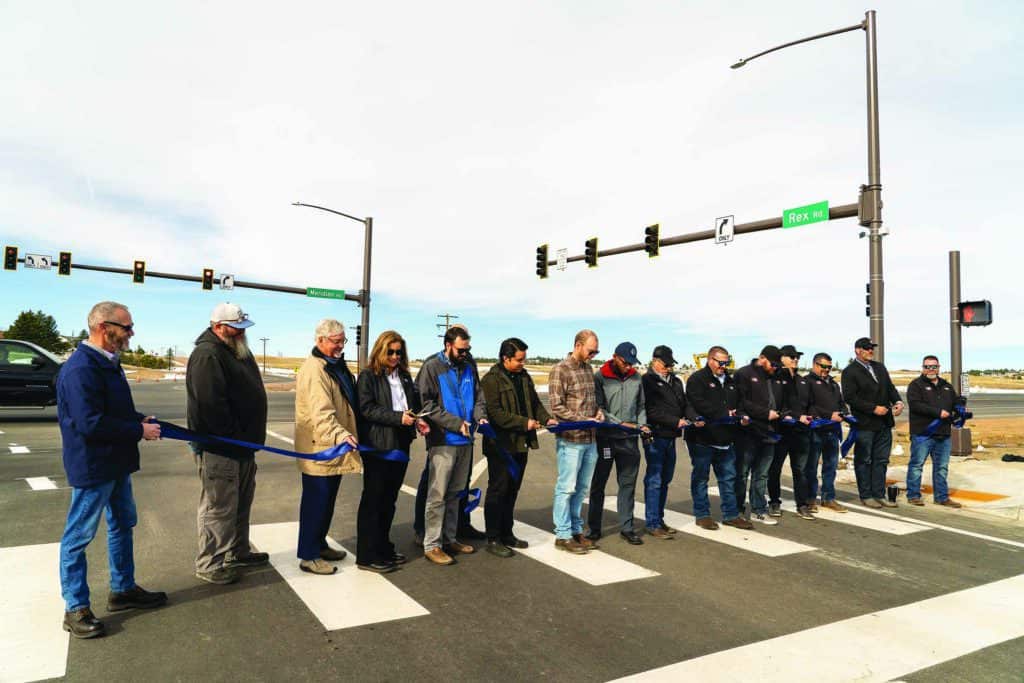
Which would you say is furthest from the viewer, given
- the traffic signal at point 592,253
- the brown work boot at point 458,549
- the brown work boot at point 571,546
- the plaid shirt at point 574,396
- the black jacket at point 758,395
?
the traffic signal at point 592,253

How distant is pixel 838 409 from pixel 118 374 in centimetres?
811

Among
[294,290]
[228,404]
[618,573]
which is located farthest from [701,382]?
[294,290]

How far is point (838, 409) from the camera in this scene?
8336 millimetres

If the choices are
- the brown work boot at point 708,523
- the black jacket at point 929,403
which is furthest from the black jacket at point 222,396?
the black jacket at point 929,403

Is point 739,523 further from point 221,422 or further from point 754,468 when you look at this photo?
point 221,422

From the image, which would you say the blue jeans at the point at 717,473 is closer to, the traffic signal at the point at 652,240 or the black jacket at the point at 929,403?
the black jacket at the point at 929,403

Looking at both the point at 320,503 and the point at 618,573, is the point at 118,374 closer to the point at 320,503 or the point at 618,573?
the point at 320,503

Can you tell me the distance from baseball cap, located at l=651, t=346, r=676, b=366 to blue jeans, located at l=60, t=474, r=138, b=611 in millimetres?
5188

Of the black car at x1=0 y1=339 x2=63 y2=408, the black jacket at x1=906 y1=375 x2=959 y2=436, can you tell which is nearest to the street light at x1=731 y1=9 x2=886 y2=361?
the black jacket at x1=906 y1=375 x2=959 y2=436

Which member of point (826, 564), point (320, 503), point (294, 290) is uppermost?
point (294, 290)

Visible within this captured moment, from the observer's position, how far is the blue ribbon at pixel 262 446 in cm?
468

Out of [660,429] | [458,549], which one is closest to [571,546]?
[458,549]

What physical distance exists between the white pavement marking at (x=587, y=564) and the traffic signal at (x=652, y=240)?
13.6 meters

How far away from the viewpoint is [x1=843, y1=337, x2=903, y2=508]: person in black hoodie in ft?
27.9
